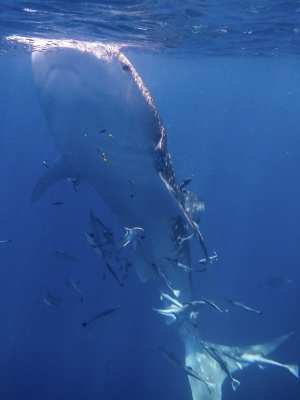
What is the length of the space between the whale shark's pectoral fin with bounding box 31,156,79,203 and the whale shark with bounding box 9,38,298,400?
22 millimetres

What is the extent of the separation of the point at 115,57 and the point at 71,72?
0.52 metres

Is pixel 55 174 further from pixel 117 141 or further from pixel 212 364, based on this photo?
pixel 212 364

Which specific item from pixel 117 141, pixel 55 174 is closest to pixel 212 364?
pixel 55 174

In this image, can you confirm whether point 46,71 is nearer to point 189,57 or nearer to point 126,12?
point 126,12

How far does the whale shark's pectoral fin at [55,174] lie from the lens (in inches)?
258

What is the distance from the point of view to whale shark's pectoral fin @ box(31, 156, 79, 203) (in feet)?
21.5

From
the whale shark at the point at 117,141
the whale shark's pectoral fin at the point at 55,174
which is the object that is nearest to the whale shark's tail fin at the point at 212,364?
the whale shark at the point at 117,141

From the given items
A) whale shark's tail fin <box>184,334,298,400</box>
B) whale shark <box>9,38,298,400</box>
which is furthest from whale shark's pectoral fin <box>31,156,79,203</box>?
whale shark's tail fin <box>184,334,298,400</box>

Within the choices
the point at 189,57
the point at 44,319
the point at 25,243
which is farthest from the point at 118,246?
the point at 189,57

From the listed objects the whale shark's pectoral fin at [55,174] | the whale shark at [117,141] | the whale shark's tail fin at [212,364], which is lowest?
the whale shark's tail fin at [212,364]

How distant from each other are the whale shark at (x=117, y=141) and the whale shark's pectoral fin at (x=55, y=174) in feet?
0.07

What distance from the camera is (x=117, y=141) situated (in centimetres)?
486

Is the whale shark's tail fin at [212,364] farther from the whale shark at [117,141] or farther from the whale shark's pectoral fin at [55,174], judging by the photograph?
the whale shark's pectoral fin at [55,174]

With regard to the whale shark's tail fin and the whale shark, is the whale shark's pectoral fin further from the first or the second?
the whale shark's tail fin
